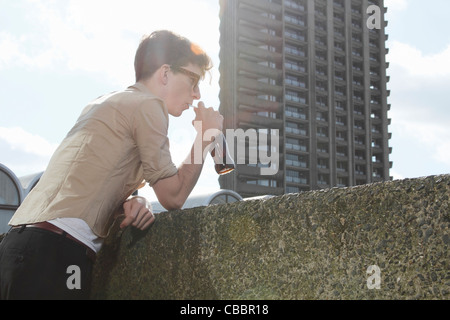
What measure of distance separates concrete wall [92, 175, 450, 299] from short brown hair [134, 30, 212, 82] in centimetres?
61

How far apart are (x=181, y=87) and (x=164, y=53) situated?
15 centimetres

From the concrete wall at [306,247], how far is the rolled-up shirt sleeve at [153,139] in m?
0.19

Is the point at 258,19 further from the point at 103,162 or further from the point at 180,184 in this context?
the point at 103,162

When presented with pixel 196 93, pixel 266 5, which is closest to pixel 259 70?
pixel 266 5

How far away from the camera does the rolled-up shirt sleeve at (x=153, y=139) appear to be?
6.03 feet

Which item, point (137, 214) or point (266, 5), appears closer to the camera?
point (137, 214)

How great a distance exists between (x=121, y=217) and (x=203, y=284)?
1.96 ft

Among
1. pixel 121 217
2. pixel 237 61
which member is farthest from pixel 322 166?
pixel 121 217

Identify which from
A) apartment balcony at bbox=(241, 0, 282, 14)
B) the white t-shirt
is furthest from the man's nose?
apartment balcony at bbox=(241, 0, 282, 14)

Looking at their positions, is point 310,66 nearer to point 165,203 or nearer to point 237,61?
point 237,61

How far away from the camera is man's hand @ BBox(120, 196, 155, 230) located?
198 cm

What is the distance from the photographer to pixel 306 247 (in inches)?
59.7

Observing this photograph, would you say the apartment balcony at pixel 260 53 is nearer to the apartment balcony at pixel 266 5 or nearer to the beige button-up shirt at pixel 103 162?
the apartment balcony at pixel 266 5

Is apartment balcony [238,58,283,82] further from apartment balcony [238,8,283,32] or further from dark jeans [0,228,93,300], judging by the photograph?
dark jeans [0,228,93,300]
